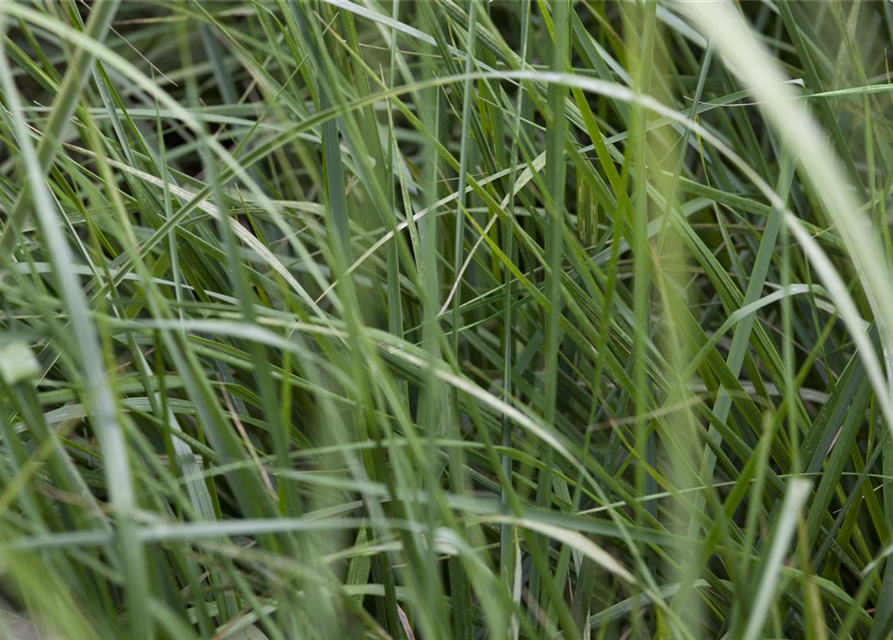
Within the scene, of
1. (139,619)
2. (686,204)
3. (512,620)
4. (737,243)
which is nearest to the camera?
(139,619)

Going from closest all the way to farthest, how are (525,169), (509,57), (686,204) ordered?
(509,57) < (525,169) < (686,204)

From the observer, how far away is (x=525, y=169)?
2.39 ft

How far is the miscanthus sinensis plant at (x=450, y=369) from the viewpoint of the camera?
1.36 feet

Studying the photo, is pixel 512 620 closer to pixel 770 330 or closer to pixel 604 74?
pixel 604 74

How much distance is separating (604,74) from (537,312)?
23 centimetres

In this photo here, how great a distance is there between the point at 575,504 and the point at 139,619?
0.25 meters

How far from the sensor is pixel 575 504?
508mm

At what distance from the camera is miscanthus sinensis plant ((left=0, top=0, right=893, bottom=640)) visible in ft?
1.36

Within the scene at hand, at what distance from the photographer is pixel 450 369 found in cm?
53

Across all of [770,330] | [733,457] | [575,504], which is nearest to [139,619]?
[575,504]

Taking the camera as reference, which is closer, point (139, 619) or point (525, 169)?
point (139, 619)

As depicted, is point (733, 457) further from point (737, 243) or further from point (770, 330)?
point (737, 243)

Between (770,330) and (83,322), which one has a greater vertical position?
(83,322)

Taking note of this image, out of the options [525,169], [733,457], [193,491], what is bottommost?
[733,457]
